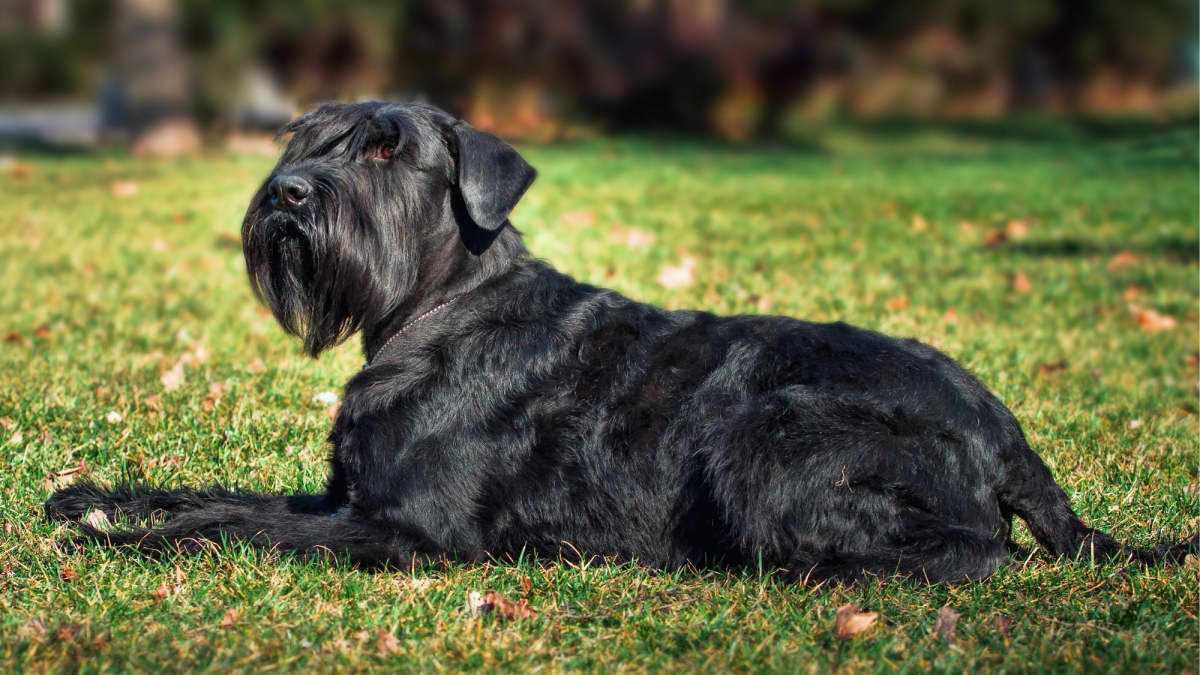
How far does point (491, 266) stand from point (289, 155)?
0.87 metres

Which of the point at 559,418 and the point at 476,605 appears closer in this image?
the point at 476,605

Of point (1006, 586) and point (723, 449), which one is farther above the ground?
point (723, 449)

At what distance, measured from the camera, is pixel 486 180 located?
167 inches

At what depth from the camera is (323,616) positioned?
3545 mm

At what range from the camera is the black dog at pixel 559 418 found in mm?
3887

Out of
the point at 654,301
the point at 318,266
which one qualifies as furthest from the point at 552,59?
the point at 318,266

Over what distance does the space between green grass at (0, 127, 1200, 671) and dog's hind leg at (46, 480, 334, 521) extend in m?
0.14

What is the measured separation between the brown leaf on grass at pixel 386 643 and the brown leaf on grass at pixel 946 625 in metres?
1.57

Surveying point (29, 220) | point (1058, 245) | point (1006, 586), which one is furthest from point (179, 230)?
point (1006, 586)

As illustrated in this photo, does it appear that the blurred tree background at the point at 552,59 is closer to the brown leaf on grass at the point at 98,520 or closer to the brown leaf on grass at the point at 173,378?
the brown leaf on grass at the point at 173,378

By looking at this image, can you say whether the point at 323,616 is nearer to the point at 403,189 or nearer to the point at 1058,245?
the point at 403,189

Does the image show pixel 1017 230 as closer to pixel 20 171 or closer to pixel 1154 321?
pixel 1154 321

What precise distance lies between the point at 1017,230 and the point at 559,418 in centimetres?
821

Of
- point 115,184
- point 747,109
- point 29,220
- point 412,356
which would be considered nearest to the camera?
point 412,356
